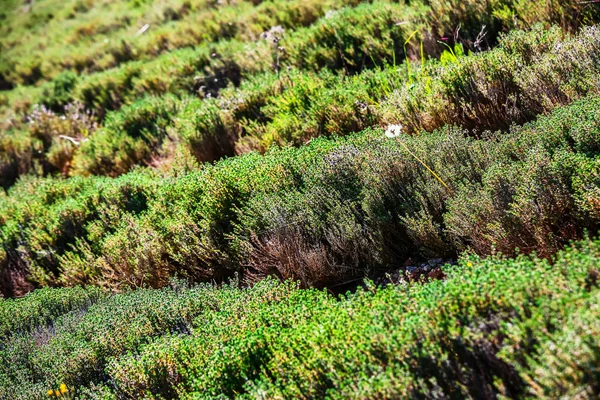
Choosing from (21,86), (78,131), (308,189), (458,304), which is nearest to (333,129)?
(308,189)

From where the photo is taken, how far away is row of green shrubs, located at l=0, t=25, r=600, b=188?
426 cm

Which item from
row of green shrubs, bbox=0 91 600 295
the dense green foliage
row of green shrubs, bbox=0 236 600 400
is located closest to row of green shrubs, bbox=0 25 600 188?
the dense green foliage

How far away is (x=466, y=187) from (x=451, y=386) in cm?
149

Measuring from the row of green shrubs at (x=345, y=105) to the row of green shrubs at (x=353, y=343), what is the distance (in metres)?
1.95

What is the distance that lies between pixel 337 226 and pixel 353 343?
139 centimetres

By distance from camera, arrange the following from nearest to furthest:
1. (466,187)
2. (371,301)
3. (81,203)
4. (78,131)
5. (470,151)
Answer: (371,301)
(466,187)
(470,151)
(81,203)
(78,131)

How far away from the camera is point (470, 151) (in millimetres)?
3676

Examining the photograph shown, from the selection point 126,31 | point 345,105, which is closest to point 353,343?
point 345,105

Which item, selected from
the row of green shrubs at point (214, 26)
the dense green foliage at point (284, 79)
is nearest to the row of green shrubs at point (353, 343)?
the dense green foliage at point (284, 79)

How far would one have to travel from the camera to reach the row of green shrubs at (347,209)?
317 cm

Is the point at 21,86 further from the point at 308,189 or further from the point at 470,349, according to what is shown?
the point at 470,349

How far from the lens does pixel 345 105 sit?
518cm

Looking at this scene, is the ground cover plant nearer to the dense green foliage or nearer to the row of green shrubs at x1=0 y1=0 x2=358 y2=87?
the dense green foliage

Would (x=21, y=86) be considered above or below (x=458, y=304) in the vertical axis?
above
